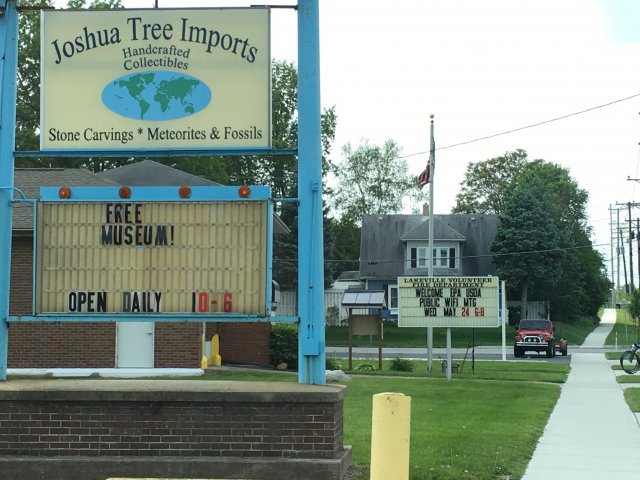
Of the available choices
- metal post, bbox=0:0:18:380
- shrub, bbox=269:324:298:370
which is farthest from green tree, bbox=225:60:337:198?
metal post, bbox=0:0:18:380

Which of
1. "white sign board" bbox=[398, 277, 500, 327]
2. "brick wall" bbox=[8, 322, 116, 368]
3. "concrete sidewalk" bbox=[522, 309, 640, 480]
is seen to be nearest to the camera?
"concrete sidewalk" bbox=[522, 309, 640, 480]

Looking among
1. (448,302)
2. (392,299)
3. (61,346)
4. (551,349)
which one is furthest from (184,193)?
(392,299)

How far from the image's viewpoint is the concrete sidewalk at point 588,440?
10898 millimetres

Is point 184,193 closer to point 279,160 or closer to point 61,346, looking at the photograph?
point 61,346

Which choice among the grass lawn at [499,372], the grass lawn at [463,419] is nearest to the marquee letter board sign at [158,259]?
the grass lawn at [463,419]

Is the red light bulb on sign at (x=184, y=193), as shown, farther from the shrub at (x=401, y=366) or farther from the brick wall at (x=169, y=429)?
the shrub at (x=401, y=366)

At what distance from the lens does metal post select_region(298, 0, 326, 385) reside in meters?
9.55

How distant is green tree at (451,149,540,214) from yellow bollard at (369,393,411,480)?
278ft

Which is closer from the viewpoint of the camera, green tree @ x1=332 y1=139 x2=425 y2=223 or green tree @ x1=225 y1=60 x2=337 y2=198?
green tree @ x1=225 y1=60 x2=337 y2=198

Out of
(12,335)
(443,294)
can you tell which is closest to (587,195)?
(443,294)

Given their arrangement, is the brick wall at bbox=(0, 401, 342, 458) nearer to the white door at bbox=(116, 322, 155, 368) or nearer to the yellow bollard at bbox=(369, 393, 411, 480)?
the yellow bollard at bbox=(369, 393, 411, 480)

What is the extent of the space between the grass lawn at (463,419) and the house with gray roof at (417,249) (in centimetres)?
3766

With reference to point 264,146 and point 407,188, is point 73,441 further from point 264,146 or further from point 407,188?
point 407,188

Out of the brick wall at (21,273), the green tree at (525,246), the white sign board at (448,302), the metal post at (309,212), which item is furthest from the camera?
the green tree at (525,246)
